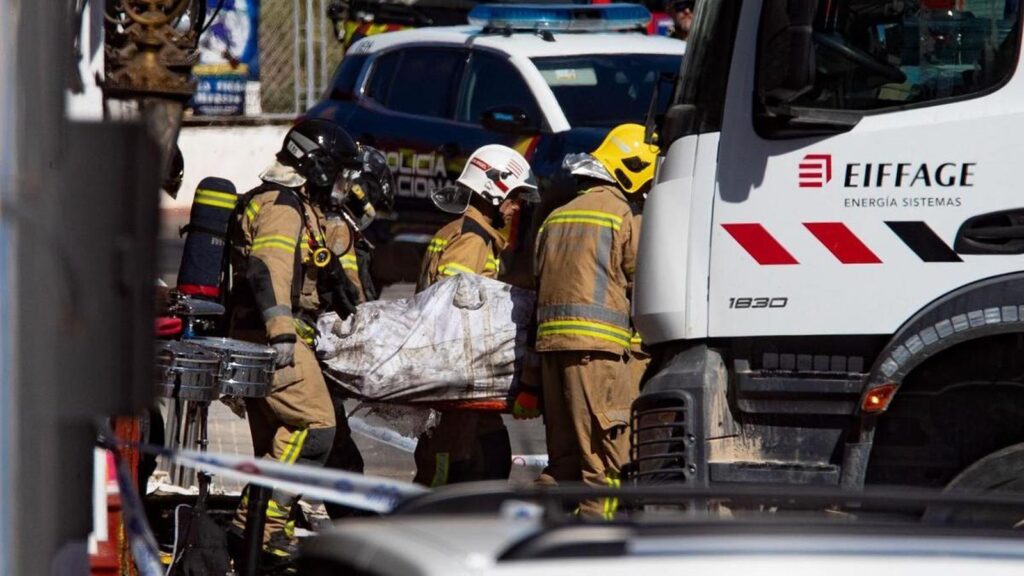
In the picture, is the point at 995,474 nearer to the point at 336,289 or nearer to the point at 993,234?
the point at 993,234

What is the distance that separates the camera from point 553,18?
13422 millimetres

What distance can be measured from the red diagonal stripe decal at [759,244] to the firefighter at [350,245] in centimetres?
242

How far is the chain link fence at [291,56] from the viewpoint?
21750mm

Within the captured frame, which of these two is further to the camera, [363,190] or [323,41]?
[323,41]

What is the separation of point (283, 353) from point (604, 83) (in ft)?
20.1

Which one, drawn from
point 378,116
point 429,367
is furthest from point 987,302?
point 378,116

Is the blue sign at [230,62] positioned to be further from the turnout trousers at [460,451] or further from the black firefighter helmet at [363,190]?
the turnout trousers at [460,451]

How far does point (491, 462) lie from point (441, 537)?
17.8 ft

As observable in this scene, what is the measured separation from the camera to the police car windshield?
12125mm

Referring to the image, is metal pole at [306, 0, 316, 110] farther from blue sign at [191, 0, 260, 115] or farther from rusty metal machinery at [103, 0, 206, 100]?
rusty metal machinery at [103, 0, 206, 100]

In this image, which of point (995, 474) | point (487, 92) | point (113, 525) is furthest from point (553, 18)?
point (113, 525)

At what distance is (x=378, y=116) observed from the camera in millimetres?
13188

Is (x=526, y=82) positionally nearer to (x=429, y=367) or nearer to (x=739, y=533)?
(x=429, y=367)

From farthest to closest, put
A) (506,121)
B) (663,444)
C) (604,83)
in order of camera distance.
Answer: (604,83)
(506,121)
(663,444)
